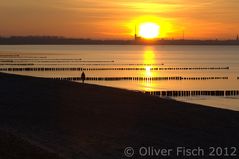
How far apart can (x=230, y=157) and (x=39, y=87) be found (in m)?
23.6

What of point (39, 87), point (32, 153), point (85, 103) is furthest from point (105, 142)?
point (39, 87)

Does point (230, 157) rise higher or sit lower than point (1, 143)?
lower

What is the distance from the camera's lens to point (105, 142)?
57.0 ft

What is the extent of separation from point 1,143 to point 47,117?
9.93 meters

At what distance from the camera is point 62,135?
18.3 meters

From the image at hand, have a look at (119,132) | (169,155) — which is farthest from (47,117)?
(169,155)

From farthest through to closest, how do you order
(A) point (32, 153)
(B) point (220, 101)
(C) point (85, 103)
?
1. (B) point (220, 101)
2. (C) point (85, 103)
3. (A) point (32, 153)

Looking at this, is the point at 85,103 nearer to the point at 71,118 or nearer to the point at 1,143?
the point at 71,118

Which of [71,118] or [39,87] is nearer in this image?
[71,118]

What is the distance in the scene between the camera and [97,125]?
68.9ft

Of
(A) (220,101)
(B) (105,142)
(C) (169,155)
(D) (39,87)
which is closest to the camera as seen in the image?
(C) (169,155)

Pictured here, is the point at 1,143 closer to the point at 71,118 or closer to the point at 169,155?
the point at 169,155

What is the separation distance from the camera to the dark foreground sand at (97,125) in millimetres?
15438

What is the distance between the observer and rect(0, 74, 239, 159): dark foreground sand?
15.4 meters
